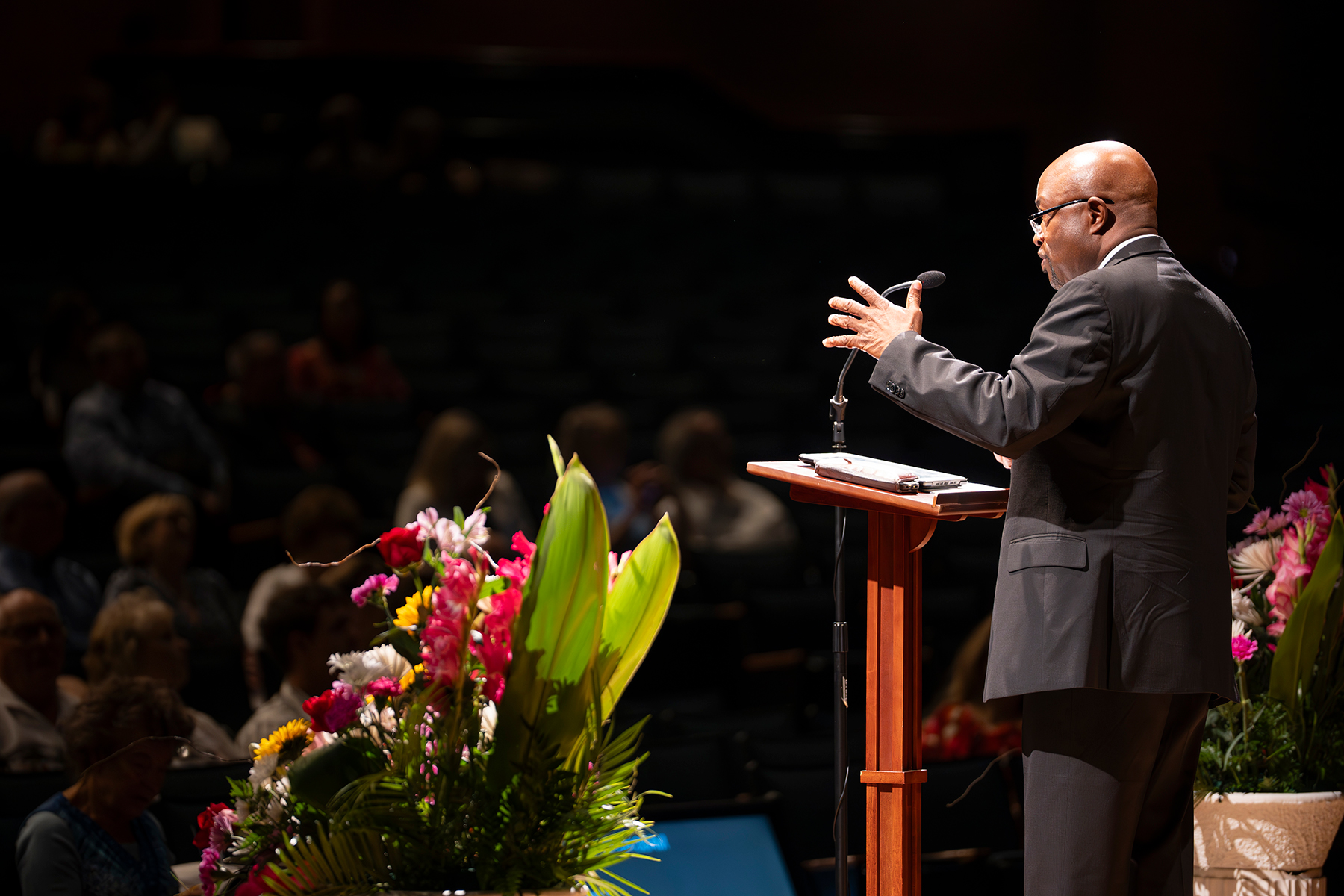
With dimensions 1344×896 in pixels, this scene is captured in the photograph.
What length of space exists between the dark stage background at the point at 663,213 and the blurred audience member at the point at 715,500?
10 cm

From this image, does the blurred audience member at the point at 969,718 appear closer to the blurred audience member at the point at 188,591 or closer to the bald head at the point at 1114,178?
the blurred audience member at the point at 188,591

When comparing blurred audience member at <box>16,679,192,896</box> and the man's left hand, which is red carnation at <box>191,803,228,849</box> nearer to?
blurred audience member at <box>16,679,192,896</box>

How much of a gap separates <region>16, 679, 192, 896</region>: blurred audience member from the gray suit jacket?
115cm

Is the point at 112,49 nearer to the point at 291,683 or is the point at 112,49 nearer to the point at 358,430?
the point at 358,430

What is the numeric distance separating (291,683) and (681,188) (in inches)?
158

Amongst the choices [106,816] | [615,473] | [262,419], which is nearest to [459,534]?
[106,816]

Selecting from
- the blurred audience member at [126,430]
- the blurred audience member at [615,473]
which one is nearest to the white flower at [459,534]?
the blurred audience member at [615,473]

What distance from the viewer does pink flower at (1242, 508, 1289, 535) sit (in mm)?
1978

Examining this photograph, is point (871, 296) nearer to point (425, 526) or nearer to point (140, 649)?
point (425, 526)

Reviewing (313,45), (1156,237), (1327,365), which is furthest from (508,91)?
(1156,237)

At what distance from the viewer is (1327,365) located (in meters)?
3.48

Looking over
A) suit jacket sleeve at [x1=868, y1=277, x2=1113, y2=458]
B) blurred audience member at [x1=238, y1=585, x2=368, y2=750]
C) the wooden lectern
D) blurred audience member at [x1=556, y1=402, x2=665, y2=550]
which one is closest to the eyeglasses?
suit jacket sleeve at [x1=868, y1=277, x2=1113, y2=458]

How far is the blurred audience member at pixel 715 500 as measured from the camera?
12.0 feet

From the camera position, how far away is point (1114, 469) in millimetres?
1253
